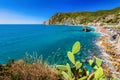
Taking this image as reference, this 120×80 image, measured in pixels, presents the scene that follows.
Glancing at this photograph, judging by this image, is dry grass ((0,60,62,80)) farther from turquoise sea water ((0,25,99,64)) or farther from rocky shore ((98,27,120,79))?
turquoise sea water ((0,25,99,64))

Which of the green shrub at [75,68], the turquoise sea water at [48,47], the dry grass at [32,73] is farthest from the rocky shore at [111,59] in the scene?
the green shrub at [75,68]

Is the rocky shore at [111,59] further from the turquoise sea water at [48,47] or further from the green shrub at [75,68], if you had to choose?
the green shrub at [75,68]

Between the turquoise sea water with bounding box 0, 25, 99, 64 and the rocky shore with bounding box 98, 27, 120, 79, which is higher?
the rocky shore with bounding box 98, 27, 120, 79

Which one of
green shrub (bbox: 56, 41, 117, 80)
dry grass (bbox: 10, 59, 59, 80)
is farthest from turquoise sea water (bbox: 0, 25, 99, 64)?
green shrub (bbox: 56, 41, 117, 80)

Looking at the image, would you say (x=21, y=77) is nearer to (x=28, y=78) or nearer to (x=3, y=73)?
(x=28, y=78)

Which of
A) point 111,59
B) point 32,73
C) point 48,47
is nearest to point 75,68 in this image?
point 32,73

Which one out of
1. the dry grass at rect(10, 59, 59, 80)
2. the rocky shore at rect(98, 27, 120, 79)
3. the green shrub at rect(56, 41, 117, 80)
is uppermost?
the green shrub at rect(56, 41, 117, 80)

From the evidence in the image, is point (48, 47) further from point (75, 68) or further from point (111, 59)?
point (75, 68)

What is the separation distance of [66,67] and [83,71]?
0.53m

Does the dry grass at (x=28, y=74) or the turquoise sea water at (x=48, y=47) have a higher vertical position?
the dry grass at (x=28, y=74)

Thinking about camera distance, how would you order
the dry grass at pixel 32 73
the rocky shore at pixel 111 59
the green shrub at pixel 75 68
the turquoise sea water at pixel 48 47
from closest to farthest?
the green shrub at pixel 75 68, the dry grass at pixel 32 73, the rocky shore at pixel 111 59, the turquoise sea water at pixel 48 47

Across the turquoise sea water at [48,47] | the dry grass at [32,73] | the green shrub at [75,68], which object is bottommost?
the turquoise sea water at [48,47]

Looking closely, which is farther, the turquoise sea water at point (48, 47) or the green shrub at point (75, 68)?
the turquoise sea water at point (48, 47)

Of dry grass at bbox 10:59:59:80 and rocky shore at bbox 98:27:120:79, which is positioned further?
rocky shore at bbox 98:27:120:79
